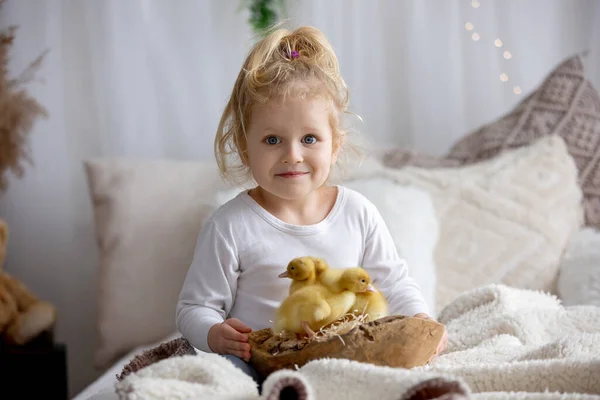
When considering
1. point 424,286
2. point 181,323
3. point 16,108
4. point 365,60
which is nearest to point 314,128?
point 181,323

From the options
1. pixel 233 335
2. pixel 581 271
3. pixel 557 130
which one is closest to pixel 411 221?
pixel 581 271

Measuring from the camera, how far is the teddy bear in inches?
89.7

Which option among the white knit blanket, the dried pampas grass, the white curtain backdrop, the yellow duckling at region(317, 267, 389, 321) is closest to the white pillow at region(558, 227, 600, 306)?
the white knit blanket

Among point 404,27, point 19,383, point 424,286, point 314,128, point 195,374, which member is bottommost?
point 19,383

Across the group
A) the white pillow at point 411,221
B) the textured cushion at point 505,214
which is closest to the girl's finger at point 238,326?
the white pillow at point 411,221

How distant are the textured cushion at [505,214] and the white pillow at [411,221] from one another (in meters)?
0.05

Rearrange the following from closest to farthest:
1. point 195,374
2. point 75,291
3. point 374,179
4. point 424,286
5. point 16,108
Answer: point 195,374, point 424,286, point 374,179, point 16,108, point 75,291

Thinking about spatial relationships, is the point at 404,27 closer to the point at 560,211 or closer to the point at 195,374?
the point at 560,211

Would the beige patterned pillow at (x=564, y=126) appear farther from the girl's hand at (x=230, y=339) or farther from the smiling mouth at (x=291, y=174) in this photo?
the girl's hand at (x=230, y=339)

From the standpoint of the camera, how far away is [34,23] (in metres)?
2.62

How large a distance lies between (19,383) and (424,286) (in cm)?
123

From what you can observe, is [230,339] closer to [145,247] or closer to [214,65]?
[145,247]

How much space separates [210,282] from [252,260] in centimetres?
7

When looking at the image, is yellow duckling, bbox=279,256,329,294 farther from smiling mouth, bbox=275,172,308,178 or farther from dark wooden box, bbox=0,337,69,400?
dark wooden box, bbox=0,337,69,400
